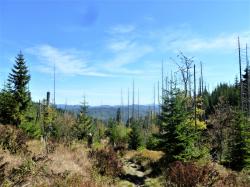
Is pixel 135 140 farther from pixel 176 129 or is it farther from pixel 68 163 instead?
pixel 68 163

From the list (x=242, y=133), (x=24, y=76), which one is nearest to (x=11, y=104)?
(x=24, y=76)

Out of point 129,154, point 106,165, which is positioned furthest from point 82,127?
point 106,165

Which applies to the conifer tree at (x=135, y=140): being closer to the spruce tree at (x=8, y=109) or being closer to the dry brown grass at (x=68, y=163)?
the spruce tree at (x=8, y=109)

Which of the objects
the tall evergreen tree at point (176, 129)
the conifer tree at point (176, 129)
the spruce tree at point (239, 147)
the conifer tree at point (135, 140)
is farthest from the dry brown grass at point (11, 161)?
the conifer tree at point (135, 140)

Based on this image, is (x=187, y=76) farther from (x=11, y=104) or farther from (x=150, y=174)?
(x=11, y=104)

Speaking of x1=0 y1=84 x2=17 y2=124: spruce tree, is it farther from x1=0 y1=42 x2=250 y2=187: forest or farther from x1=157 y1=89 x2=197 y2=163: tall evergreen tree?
x1=157 y1=89 x2=197 y2=163: tall evergreen tree

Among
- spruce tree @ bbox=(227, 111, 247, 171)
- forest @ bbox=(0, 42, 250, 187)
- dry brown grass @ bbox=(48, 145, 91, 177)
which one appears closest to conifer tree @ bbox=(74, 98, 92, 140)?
forest @ bbox=(0, 42, 250, 187)

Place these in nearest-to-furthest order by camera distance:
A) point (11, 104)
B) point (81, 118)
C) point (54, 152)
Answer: point (54, 152) < point (11, 104) < point (81, 118)

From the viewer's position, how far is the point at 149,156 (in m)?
23.7

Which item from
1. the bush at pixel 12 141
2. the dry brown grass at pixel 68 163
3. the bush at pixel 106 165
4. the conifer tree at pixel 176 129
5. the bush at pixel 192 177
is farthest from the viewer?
the conifer tree at pixel 176 129

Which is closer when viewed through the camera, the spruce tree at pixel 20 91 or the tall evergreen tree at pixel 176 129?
the tall evergreen tree at pixel 176 129

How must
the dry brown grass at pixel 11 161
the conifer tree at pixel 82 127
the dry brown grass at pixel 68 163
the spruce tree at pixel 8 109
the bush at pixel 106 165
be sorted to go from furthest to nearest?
1. the conifer tree at pixel 82 127
2. the spruce tree at pixel 8 109
3. the bush at pixel 106 165
4. the dry brown grass at pixel 68 163
5. the dry brown grass at pixel 11 161

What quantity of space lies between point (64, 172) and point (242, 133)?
616 inches

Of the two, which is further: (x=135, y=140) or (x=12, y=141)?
(x=135, y=140)
